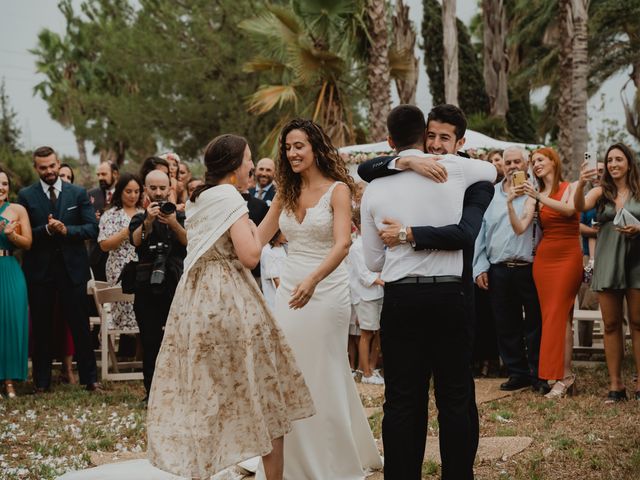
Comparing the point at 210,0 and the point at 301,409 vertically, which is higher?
the point at 210,0

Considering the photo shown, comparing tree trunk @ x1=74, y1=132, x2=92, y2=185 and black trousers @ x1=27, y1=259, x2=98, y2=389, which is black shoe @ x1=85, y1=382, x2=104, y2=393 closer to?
black trousers @ x1=27, y1=259, x2=98, y2=389

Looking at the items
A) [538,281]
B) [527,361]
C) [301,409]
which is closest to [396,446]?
[301,409]

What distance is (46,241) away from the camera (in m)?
9.44

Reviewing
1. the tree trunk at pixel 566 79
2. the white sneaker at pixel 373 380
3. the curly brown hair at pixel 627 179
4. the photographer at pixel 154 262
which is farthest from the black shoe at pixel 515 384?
the tree trunk at pixel 566 79

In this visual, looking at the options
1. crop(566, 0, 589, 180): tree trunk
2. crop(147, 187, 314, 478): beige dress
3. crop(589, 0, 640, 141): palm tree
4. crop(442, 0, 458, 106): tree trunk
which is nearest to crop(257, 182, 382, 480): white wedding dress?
crop(147, 187, 314, 478): beige dress

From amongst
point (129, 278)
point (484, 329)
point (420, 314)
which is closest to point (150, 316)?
point (129, 278)

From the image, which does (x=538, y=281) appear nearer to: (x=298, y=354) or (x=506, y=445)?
(x=506, y=445)

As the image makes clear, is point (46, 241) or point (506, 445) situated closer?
point (506, 445)

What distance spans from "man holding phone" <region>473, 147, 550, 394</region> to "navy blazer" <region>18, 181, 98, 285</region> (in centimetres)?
417

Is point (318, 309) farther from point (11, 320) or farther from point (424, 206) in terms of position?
point (11, 320)

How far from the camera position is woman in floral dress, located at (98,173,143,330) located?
9.40 m

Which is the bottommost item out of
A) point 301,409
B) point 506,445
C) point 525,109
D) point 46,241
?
point 506,445

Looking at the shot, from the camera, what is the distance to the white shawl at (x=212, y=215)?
15.9 feet

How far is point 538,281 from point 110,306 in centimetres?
477
